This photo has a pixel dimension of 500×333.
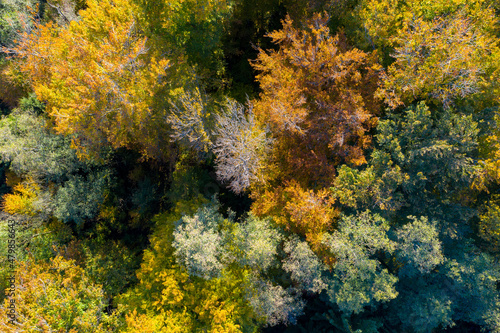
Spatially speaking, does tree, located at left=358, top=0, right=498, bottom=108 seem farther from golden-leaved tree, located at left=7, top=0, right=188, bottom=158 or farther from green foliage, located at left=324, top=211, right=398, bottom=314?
golden-leaved tree, located at left=7, top=0, right=188, bottom=158

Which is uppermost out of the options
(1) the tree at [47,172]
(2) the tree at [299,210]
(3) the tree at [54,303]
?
(2) the tree at [299,210]

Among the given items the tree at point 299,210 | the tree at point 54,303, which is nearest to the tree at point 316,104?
the tree at point 299,210

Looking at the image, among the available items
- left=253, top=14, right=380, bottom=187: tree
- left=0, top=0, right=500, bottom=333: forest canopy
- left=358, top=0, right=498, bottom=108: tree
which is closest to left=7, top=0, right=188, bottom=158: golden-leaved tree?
left=0, top=0, right=500, bottom=333: forest canopy

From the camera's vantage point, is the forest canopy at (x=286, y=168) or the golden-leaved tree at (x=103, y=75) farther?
the forest canopy at (x=286, y=168)

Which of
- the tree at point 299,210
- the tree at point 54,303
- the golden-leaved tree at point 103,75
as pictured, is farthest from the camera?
the tree at point 299,210

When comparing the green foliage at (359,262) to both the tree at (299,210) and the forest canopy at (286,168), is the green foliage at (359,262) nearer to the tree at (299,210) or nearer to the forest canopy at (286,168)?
the forest canopy at (286,168)

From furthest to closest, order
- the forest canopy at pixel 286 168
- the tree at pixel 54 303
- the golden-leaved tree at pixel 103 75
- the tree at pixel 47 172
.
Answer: the tree at pixel 47 172 → the forest canopy at pixel 286 168 → the tree at pixel 54 303 → the golden-leaved tree at pixel 103 75

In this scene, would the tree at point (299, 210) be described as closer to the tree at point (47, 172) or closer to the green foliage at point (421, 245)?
the green foliage at point (421, 245)

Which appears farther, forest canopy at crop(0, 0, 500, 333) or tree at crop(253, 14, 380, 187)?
tree at crop(253, 14, 380, 187)

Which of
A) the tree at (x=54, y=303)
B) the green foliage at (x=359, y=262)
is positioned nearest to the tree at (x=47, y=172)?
the tree at (x=54, y=303)

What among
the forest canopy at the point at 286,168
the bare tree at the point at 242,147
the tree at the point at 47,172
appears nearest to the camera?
the forest canopy at the point at 286,168

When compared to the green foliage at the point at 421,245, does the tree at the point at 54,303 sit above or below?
below
